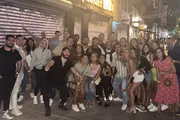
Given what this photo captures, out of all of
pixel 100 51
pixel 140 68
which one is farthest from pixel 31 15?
pixel 140 68

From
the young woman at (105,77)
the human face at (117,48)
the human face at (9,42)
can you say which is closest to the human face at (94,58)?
the young woman at (105,77)

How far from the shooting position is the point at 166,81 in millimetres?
5957

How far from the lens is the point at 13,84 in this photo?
210 inches

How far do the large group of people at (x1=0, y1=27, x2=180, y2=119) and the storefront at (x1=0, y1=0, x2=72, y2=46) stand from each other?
1.25m

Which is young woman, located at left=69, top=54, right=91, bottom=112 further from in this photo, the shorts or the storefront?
the storefront

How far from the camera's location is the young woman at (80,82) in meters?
6.19

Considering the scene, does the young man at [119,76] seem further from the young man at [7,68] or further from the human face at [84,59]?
the young man at [7,68]

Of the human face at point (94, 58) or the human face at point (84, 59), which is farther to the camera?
the human face at point (94, 58)

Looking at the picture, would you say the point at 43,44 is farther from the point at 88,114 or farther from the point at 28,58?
the point at 88,114

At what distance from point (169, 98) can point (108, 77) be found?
5.69ft

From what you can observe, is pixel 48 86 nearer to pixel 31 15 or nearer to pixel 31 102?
pixel 31 102

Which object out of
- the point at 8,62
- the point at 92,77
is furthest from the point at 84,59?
the point at 8,62

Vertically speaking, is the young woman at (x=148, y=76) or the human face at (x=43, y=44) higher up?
the human face at (x=43, y=44)

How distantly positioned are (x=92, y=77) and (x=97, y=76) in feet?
0.46
